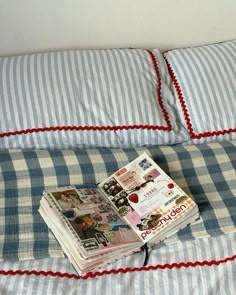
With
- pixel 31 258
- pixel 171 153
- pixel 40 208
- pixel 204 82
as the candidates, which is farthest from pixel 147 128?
pixel 31 258

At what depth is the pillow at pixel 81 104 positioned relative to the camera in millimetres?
1486

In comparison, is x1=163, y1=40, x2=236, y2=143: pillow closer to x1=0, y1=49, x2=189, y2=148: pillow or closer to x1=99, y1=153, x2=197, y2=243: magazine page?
x1=0, y1=49, x2=189, y2=148: pillow

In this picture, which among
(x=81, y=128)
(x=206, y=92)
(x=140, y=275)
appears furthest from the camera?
(x=206, y=92)

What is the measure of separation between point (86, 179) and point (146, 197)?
0.62 feet

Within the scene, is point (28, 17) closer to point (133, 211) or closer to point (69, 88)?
point (69, 88)

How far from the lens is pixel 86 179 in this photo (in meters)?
1.39

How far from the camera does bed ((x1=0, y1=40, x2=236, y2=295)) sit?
1.19 metres

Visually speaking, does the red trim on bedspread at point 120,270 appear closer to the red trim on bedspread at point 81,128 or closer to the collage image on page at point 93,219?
the collage image on page at point 93,219

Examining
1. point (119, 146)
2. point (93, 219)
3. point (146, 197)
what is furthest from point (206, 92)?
point (93, 219)

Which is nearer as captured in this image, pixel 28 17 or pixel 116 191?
pixel 116 191

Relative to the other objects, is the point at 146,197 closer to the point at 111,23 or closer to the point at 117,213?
the point at 117,213

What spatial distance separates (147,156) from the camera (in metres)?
1.40

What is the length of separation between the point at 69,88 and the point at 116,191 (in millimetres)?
384

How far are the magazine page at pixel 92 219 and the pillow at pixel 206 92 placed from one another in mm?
436
